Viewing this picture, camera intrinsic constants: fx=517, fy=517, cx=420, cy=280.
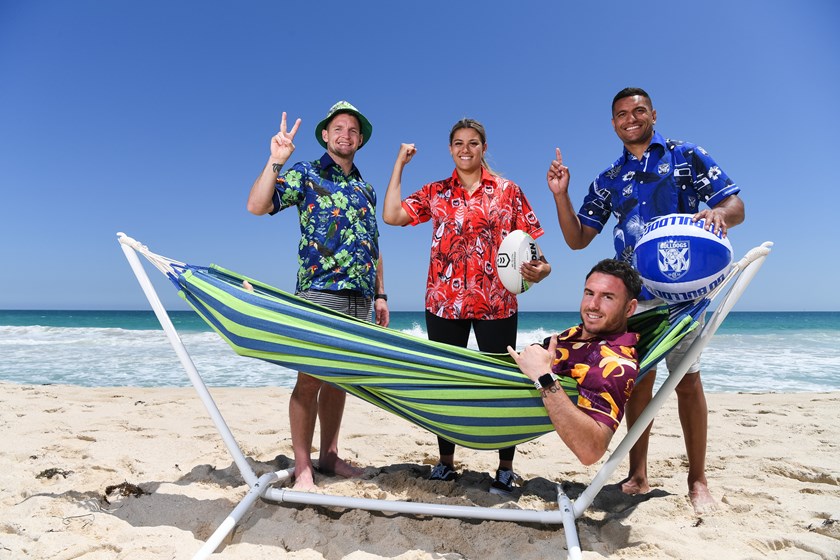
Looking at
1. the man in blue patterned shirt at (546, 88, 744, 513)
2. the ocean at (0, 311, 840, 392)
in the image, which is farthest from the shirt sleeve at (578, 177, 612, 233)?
the ocean at (0, 311, 840, 392)

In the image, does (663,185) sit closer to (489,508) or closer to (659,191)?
(659,191)

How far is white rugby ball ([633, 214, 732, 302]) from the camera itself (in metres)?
1.96

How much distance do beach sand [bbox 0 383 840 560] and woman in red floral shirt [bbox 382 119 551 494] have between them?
580mm

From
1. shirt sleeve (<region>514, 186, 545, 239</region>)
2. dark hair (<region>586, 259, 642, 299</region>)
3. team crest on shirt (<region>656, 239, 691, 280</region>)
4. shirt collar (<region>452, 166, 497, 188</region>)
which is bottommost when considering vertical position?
dark hair (<region>586, 259, 642, 299</region>)

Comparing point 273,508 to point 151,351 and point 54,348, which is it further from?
point 54,348

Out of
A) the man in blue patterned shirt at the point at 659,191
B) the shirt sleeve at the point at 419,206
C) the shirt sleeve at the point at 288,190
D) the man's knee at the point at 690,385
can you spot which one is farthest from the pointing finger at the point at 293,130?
the man's knee at the point at 690,385

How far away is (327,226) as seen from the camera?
2.58 meters

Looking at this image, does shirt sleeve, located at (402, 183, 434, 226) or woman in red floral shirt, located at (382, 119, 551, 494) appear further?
shirt sleeve, located at (402, 183, 434, 226)

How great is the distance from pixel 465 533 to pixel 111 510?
1577mm

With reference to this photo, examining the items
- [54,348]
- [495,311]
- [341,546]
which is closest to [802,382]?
[495,311]

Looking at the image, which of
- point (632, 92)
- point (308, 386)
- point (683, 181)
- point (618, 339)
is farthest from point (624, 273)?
point (308, 386)

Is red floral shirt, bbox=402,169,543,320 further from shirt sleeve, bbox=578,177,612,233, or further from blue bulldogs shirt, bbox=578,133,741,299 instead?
blue bulldogs shirt, bbox=578,133,741,299

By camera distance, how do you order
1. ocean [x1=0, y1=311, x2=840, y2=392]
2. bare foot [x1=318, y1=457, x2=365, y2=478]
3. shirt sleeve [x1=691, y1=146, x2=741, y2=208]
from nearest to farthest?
shirt sleeve [x1=691, y1=146, x2=741, y2=208]
bare foot [x1=318, y1=457, x2=365, y2=478]
ocean [x1=0, y1=311, x2=840, y2=392]

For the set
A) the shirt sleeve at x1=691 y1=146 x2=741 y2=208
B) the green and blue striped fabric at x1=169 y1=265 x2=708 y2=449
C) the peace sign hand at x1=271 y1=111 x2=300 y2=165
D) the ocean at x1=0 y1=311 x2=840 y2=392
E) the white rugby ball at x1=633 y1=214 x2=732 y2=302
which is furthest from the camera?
the ocean at x1=0 y1=311 x2=840 y2=392
